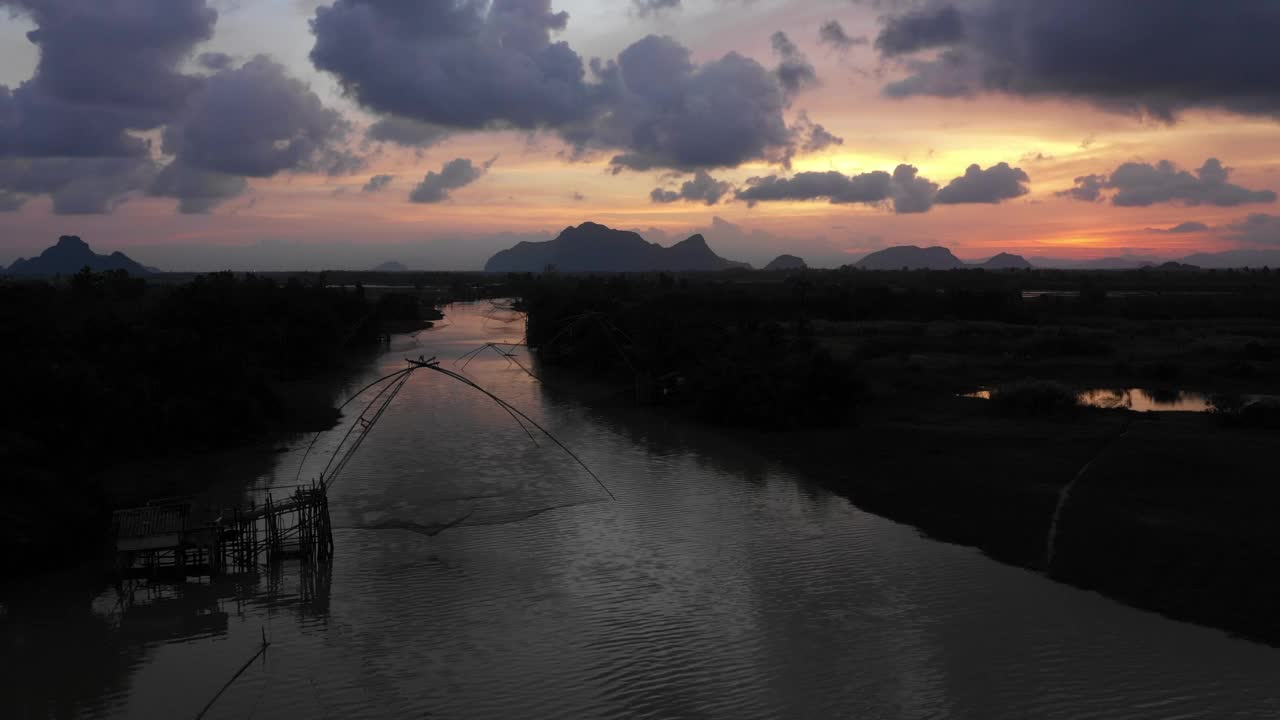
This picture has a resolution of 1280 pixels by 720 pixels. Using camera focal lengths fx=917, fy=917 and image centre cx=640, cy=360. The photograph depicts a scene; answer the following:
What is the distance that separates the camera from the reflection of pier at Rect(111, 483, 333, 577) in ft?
41.5

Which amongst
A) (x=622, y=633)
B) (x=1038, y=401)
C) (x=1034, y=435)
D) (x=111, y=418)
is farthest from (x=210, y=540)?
(x=1038, y=401)

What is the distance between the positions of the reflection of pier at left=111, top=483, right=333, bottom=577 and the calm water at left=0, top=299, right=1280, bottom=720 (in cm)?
41

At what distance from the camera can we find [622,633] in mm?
11352

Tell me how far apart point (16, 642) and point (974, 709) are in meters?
11.1

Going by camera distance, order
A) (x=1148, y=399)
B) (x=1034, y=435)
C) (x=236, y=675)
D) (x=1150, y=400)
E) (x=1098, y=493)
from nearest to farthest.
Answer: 1. (x=236, y=675)
2. (x=1098, y=493)
3. (x=1034, y=435)
4. (x=1150, y=400)
5. (x=1148, y=399)

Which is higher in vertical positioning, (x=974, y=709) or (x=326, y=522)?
(x=326, y=522)

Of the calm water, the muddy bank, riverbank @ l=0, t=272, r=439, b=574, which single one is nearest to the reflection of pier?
the calm water

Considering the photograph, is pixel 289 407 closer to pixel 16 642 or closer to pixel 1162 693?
pixel 16 642

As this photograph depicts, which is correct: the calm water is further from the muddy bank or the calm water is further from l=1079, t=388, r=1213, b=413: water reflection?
l=1079, t=388, r=1213, b=413: water reflection

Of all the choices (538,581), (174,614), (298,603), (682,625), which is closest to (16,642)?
(174,614)

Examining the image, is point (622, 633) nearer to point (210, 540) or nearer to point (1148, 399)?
point (210, 540)

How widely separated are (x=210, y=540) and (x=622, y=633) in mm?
6182

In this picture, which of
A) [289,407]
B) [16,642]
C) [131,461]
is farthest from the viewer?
[289,407]

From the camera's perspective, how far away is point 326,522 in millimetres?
13805
